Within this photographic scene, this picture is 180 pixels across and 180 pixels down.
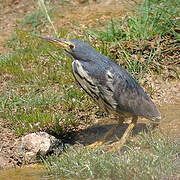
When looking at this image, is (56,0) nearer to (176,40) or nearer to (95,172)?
(176,40)

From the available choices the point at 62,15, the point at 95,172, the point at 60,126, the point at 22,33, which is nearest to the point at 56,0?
the point at 62,15

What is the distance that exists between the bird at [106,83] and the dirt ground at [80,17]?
0.96m

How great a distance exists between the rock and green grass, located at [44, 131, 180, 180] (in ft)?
1.55

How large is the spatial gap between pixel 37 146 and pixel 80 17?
453cm

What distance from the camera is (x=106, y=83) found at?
584cm

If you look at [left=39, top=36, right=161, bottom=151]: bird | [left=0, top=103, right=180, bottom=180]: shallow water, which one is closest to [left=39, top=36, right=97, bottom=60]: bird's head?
[left=39, top=36, right=161, bottom=151]: bird

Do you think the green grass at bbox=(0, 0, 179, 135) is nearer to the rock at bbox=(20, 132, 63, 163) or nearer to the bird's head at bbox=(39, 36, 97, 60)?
the rock at bbox=(20, 132, 63, 163)

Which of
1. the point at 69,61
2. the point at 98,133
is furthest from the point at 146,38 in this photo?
the point at 98,133

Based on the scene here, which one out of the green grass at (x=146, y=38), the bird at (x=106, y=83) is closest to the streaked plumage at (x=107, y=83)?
the bird at (x=106, y=83)

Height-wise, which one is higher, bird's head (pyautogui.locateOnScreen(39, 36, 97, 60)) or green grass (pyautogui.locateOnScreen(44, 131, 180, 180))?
bird's head (pyautogui.locateOnScreen(39, 36, 97, 60))

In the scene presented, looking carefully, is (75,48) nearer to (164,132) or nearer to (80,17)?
(164,132)

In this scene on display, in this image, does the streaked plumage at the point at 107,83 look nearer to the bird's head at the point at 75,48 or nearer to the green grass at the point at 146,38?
the bird's head at the point at 75,48

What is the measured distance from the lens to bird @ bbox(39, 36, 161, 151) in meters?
5.79

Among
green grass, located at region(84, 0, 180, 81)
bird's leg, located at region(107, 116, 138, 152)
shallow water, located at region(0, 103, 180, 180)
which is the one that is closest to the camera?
shallow water, located at region(0, 103, 180, 180)
